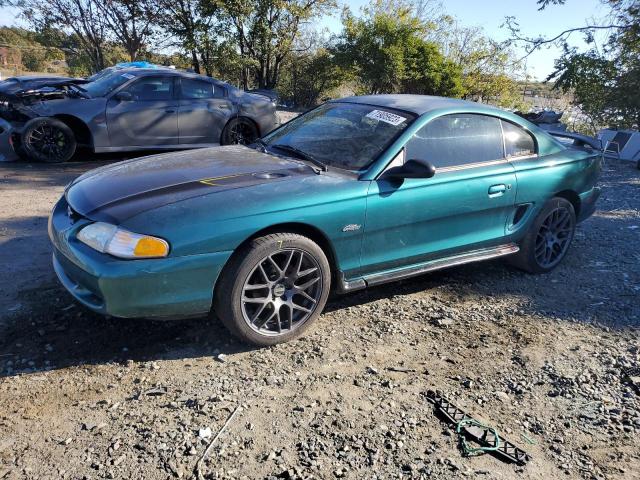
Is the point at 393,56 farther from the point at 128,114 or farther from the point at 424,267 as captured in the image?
the point at 424,267

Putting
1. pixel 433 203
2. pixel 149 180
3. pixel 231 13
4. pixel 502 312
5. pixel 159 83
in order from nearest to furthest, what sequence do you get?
pixel 149 180
pixel 433 203
pixel 502 312
pixel 159 83
pixel 231 13

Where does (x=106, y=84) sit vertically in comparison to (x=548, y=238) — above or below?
above

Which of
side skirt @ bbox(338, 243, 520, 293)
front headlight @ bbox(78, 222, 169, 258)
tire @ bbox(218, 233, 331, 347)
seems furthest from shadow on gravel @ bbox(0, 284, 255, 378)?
side skirt @ bbox(338, 243, 520, 293)

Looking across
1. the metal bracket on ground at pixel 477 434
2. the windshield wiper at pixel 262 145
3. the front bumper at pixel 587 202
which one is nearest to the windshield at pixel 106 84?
the windshield wiper at pixel 262 145

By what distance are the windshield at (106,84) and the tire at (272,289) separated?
6170 millimetres

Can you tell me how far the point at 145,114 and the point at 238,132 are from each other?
164 centimetres

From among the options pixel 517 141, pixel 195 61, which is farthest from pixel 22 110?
pixel 195 61

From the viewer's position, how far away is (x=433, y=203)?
152 inches

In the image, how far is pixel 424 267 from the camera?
157 inches

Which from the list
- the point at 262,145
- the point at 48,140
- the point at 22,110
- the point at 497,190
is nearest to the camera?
the point at 497,190

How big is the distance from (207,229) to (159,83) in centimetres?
632

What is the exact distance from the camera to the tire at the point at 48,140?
782cm

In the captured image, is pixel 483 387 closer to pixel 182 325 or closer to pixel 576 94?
pixel 182 325

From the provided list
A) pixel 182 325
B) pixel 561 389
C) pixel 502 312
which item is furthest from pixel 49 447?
pixel 502 312
